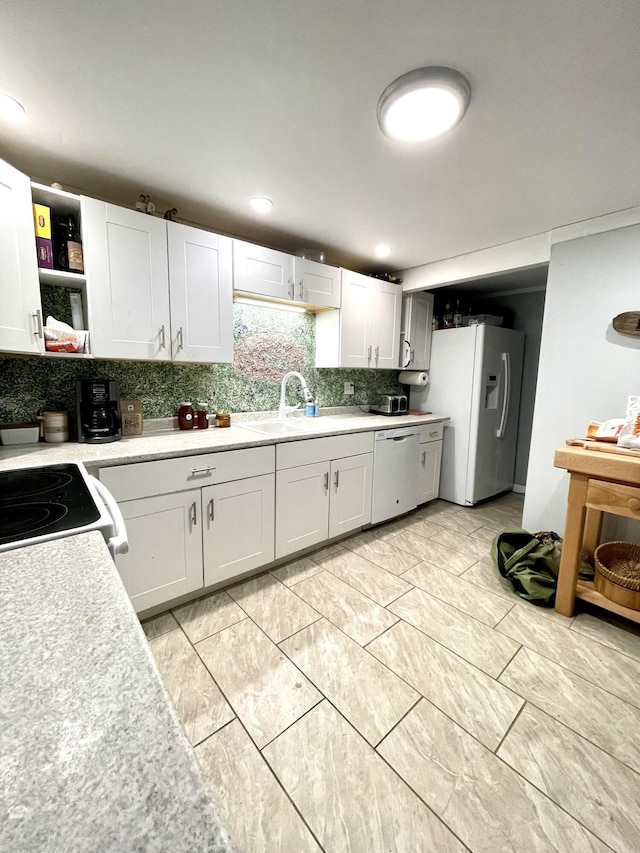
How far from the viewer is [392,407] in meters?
3.36

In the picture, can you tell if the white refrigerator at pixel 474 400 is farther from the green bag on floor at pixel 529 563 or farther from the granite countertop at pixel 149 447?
the granite countertop at pixel 149 447

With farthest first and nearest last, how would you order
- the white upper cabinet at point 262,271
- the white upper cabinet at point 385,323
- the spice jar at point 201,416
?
the white upper cabinet at point 385,323 → the spice jar at point 201,416 → the white upper cabinet at point 262,271

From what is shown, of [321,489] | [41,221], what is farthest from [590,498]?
[41,221]

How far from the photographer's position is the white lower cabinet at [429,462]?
127 inches

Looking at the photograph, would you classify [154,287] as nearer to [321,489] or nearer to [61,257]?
[61,257]

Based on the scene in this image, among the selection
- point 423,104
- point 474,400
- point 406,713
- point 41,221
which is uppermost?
point 423,104

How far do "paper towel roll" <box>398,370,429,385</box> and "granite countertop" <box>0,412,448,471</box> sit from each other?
117 cm

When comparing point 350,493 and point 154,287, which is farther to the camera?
point 350,493

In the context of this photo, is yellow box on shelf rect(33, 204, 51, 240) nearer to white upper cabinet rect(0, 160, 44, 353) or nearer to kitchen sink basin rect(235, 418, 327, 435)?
white upper cabinet rect(0, 160, 44, 353)

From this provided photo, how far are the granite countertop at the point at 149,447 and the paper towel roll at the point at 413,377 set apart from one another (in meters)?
1.17

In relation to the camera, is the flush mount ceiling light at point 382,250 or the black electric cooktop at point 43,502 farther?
the flush mount ceiling light at point 382,250

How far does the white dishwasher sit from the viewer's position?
281 cm

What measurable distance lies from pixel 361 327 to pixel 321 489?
4.83 feet

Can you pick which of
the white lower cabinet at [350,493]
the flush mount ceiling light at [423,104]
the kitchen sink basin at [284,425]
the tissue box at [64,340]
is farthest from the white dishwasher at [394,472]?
the tissue box at [64,340]
